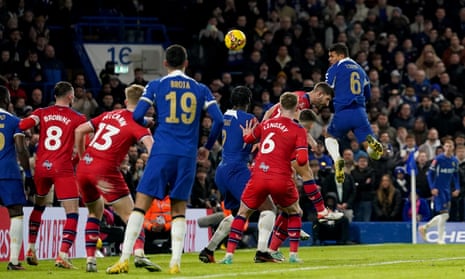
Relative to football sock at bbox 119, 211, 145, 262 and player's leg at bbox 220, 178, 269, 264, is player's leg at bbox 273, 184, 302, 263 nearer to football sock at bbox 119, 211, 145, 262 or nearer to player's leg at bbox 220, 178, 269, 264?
player's leg at bbox 220, 178, 269, 264


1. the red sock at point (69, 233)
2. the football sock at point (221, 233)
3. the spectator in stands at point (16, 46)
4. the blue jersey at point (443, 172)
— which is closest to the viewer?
the red sock at point (69, 233)

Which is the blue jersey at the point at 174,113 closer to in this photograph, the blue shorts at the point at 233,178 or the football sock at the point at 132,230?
the football sock at the point at 132,230

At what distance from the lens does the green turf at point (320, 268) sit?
45.9 feet

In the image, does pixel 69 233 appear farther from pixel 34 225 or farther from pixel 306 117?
pixel 306 117

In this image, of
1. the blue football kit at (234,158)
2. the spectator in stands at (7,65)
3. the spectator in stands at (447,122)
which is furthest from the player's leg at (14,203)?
the spectator in stands at (447,122)

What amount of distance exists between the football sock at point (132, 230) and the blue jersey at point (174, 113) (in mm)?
761

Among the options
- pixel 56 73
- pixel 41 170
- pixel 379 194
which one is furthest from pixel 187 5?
pixel 41 170

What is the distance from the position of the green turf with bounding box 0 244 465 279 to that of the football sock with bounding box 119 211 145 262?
1.01 ft

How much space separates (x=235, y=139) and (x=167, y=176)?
11.3 ft

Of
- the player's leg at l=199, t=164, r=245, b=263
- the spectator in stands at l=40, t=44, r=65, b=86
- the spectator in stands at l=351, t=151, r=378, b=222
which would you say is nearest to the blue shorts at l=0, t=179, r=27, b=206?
the player's leg at l=199, t=164, r=245, b=263

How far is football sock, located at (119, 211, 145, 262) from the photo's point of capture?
1386 centimetres

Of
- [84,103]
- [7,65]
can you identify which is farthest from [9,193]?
[7,65]

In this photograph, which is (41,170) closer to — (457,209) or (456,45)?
(457,209)

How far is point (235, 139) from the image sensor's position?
56.5 feet
